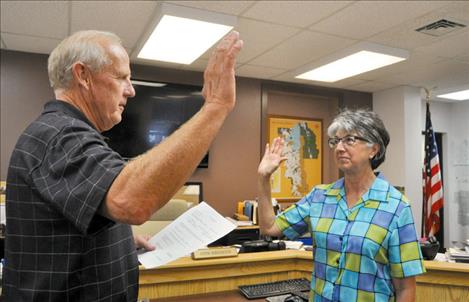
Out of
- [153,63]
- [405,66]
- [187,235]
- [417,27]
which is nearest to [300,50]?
[417,27]

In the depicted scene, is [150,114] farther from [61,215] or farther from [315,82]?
[61,215]

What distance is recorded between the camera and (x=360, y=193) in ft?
4.99

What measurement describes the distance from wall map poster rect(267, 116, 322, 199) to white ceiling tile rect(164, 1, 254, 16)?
2.42 metres

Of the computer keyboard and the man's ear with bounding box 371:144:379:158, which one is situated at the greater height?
the man's ear with bounding box 371:144:379:158

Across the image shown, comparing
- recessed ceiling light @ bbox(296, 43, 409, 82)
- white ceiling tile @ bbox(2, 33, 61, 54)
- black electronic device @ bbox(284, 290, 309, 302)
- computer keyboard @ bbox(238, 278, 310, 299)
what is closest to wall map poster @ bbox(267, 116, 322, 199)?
recessed ceiling light @ bbox(296, 43, 409, 82)

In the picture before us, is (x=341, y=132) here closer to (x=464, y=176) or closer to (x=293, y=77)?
(x=293, y=77)

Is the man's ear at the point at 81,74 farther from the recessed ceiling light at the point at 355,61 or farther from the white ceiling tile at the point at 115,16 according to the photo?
the recessed ceiling light at the point at 355,61

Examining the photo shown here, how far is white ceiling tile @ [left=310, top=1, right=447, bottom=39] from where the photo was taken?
8.00ft

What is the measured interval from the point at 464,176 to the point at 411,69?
8.43 feet

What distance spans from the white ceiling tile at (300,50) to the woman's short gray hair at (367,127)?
5.15ft

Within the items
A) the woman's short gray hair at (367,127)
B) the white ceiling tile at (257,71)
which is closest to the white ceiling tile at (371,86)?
the white ceiling tile at (257,71)

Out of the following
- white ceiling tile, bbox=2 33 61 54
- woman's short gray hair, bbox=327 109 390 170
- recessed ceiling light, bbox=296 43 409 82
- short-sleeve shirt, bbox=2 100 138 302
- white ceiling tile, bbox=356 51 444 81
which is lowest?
short-sleeve shirt, bbox=2 100 138 302

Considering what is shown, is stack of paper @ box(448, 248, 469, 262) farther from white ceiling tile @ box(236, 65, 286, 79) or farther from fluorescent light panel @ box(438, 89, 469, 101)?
fluorescent light panel @ box(438, 89, 469, 101)

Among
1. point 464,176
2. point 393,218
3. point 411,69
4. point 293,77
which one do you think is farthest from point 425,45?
point 464,176
